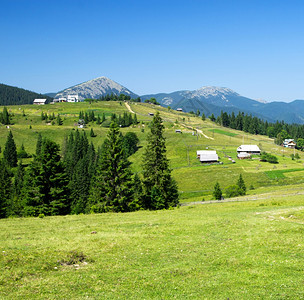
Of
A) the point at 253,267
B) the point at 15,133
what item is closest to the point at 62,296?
the point at 253,267

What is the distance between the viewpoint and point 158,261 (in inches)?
678

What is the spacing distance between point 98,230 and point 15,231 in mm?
6992

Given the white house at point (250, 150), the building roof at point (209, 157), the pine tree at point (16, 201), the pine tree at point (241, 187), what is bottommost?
the pine tree at point (16, 201)

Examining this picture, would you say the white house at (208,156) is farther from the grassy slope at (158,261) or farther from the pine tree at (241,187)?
→ the grassy slope at (158,261)

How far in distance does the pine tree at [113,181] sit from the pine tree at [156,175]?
3.94 meters

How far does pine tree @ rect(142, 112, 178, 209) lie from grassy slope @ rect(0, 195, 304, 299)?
2086 cm

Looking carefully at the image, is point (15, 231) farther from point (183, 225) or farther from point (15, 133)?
point (15, 133)

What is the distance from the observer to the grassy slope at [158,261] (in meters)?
13.3

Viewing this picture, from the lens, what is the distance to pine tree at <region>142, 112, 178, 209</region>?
4712 centimetres

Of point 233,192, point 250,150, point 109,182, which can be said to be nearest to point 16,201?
point 109,182

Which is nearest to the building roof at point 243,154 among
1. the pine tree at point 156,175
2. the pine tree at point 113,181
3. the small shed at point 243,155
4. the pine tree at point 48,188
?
the small shed at point 243,155

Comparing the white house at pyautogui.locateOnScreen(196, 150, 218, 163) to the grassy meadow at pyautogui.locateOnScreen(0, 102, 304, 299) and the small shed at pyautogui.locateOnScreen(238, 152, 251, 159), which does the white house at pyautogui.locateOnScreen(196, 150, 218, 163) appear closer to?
the small shed at pyautogui.locateOnScreen(238, 152, 251, 159)

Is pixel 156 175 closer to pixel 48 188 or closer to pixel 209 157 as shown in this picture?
pixel 48 188

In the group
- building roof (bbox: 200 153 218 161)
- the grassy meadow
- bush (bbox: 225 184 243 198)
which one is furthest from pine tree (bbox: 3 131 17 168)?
the grassy meadow
